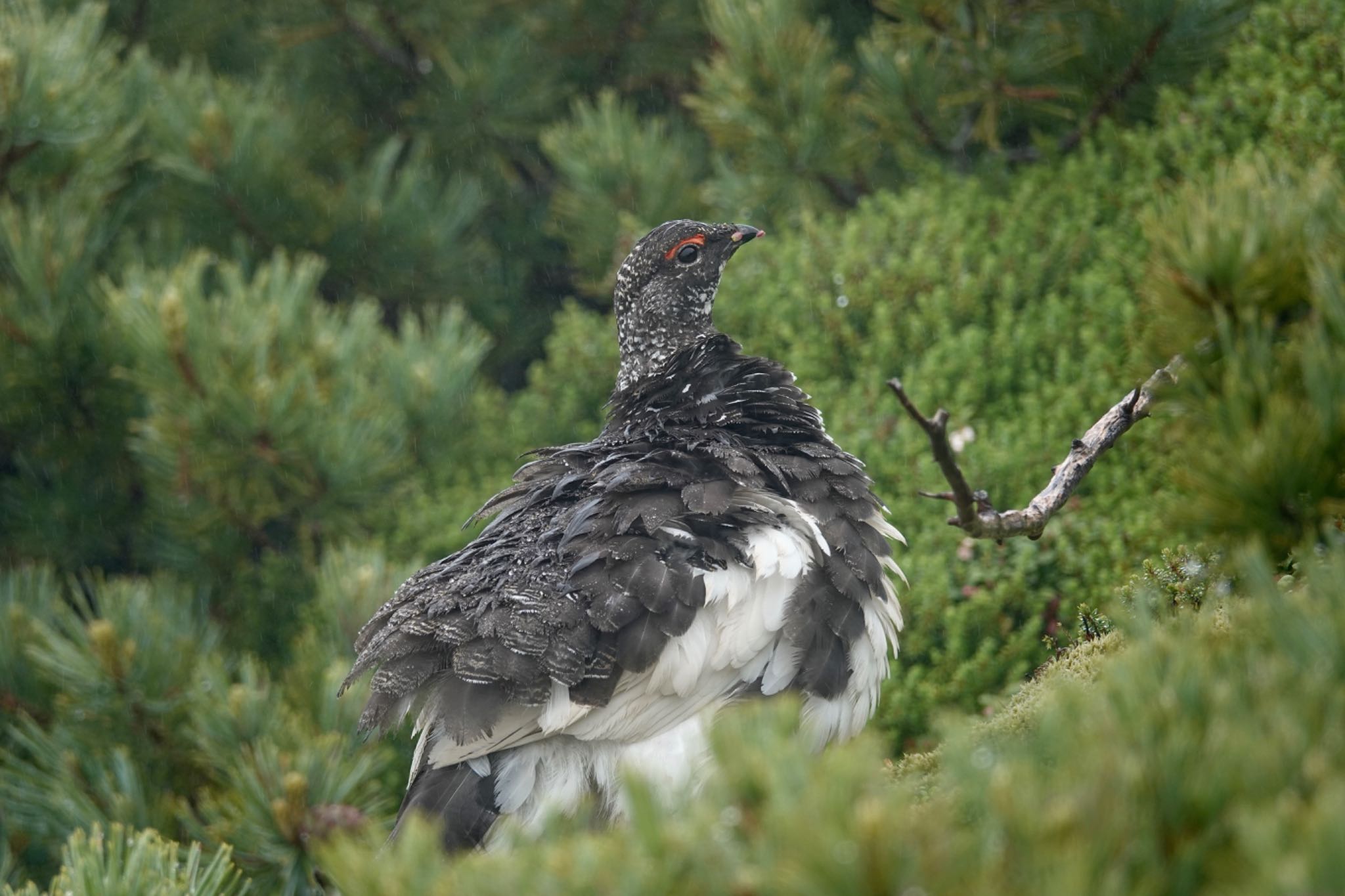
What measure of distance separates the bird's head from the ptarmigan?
70 centimetres

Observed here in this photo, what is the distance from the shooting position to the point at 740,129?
591 cm

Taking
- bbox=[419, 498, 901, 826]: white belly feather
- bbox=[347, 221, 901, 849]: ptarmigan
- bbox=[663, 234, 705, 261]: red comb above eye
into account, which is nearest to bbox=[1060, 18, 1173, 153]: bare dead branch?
bbox=[663, 234, 705, 261]: red comb above eye

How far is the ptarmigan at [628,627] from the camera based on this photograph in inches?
112

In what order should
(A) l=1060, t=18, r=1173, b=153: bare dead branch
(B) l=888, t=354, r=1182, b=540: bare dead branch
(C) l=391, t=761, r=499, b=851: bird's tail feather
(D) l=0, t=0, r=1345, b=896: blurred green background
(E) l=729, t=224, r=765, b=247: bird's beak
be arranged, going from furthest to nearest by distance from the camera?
(A) l=1060, t=18, r=1173, b=153: bare dead branch, (E) l=729, t=224, r=765, b=247: bird's beak, (C) l=391, t=761, r=499, b=851: bird's tail feather, (B) l=888, t=354, r=1182, b=540: bare dead branch, (D) l=0, t=0, r=1345, b=896: blurred green background

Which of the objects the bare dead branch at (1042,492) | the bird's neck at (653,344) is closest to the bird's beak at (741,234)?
the bird's neck at (653,344)

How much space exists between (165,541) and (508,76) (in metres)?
3.17

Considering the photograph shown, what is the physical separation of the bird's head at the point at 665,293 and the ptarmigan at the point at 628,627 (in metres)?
0.70

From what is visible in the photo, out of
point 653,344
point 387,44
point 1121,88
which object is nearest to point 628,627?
point 653,344

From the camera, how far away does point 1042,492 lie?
2695 millimetres

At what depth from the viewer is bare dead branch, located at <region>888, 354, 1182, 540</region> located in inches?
89.4

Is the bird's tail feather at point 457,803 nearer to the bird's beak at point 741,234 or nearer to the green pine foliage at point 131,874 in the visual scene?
the green pine foliage at point 131,874

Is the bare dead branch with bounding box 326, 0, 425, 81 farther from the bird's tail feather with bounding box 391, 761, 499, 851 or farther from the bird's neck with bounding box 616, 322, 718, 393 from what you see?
the bird's tail feather with bounding box 391, 761, 499, 851

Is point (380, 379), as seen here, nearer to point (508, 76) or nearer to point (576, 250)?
point (576, 250)

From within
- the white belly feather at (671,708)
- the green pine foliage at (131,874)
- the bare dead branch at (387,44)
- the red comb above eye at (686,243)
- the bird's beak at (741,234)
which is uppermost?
the bare dead branch at (387,44)
